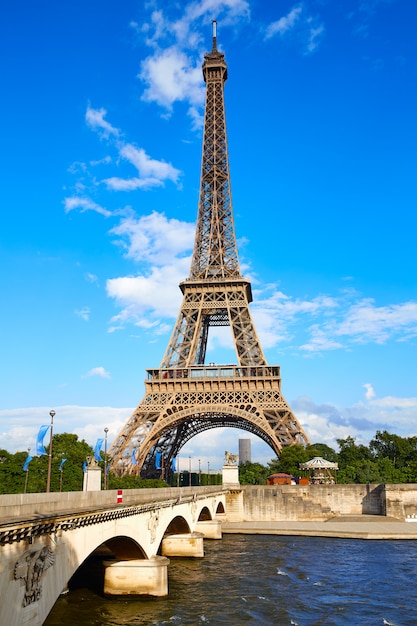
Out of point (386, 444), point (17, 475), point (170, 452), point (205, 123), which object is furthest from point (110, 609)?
point (386, 444)

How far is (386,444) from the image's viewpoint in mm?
104188

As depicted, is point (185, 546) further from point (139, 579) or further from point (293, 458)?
point (293, 458)

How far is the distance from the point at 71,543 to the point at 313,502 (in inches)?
1976

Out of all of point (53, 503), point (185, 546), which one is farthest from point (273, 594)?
point (53, 503)

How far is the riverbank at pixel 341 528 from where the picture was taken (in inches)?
1930

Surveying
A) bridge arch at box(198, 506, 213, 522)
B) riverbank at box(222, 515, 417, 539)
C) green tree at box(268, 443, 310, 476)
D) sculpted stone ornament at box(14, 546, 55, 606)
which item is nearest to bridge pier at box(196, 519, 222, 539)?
bridge arch at box(198, 506, 213, 522)

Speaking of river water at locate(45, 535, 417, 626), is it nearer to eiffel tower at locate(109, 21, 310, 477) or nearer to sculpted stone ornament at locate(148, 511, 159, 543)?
sculpted stone ornament at locate(148, 511, 159, 543)

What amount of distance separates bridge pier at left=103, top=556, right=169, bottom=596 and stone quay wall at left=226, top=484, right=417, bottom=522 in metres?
36.5

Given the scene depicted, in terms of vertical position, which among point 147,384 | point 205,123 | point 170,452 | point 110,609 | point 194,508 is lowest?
point 110,609

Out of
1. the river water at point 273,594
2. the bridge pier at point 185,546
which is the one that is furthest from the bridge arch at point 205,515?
the bridge pier at point 185,546

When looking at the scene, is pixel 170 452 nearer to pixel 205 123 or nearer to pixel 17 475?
A: pixel 17 475

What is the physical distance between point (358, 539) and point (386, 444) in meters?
59.6

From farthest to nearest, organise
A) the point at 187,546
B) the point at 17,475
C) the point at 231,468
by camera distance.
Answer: the point at 231,468 < the point at 17,475 < the point at 187,546

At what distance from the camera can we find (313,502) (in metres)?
63.0
